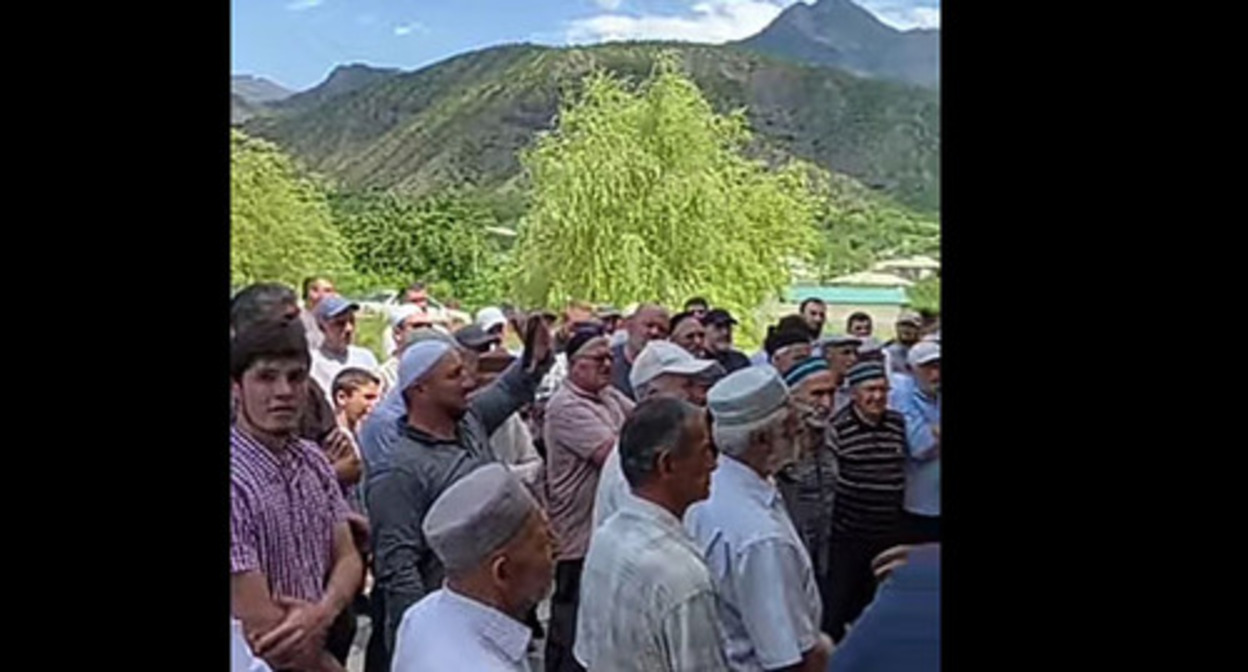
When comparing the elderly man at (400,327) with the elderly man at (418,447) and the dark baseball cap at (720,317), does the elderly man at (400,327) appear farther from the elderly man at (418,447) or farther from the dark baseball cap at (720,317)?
the dark baseball cap at (720,317)

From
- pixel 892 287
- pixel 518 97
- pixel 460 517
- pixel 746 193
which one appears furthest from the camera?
pixel 746 193

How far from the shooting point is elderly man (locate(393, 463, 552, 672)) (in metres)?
1.29

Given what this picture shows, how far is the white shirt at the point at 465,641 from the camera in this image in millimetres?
1283

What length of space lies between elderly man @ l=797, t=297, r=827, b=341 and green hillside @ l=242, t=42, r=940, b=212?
240mm

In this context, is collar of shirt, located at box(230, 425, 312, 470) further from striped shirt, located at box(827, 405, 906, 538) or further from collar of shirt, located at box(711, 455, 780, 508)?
striped shirt, located at box(827, 405, 906, 538)

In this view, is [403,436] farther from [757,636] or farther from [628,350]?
[757,636]

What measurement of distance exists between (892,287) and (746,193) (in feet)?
1.57

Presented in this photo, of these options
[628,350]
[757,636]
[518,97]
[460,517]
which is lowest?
[757,636]

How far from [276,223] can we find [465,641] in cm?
40

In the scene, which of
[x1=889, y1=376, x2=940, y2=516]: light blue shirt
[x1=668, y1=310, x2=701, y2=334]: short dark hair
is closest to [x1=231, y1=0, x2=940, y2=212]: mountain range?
[x1=889, y1=376, x2=940, y2=516]: light blue shirt

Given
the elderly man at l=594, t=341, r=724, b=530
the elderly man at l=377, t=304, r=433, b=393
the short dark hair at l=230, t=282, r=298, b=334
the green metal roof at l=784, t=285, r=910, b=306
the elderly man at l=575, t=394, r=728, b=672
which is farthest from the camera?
the elderly man at l=377, t=304, r=433, b=393

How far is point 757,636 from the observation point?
1.57m

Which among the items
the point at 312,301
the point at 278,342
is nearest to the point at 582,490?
the point at 312,301
